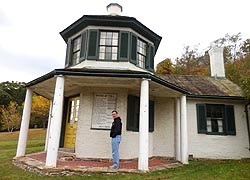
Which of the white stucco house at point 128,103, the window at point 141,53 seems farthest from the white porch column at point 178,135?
the window at point 141,53

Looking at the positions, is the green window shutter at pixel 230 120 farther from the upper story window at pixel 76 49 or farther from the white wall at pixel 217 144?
the upper story window at pixel 76 49

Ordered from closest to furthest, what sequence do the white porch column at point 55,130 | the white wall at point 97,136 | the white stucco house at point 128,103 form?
the white porch column at point 55,130, the white stucco house at point 128,103, the white wall at point 97,136

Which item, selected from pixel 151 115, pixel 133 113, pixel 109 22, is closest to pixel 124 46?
pixel 109 22

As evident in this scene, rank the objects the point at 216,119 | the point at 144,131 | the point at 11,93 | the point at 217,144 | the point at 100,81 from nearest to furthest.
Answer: the point at 144,131 < the point at 100,81 < the point at 217,144 < the point at 216,119 < the point at 11,93

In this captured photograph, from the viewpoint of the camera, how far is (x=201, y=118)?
10078 mm

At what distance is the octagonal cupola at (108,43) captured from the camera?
9.11 meters

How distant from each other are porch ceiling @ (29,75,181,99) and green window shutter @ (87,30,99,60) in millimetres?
1436

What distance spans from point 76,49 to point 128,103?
3.82 meters

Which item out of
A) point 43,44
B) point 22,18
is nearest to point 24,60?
point 43,44

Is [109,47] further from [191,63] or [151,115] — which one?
[191,63]

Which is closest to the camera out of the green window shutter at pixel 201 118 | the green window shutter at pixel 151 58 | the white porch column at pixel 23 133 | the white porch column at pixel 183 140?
the white porch column at pixel 183 140

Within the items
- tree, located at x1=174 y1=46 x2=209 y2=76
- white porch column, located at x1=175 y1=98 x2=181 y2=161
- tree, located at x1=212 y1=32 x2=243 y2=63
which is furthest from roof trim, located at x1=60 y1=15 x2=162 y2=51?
tree, located at x1=212 y1=32 x2=243 y2=63

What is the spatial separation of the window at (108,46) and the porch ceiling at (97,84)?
1.52m

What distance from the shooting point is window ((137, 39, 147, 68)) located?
9.91 m
